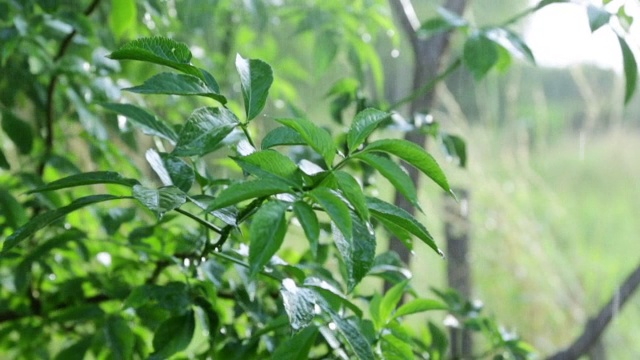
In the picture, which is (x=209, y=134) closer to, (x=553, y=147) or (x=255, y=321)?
(x=255, y=321)

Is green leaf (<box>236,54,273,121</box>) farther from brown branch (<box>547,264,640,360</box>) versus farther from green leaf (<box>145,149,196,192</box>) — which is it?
brown branch (<box>547,264,640,360</box>)

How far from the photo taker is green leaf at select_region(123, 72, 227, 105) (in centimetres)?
36

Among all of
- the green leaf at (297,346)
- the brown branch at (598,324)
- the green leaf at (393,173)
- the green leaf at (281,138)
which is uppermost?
the green leaf at (281,138)

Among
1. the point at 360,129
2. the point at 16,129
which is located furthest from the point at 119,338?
the point at 360,129

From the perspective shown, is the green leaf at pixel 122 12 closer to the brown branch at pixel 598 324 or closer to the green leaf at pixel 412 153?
the green leaf at pixel 412 153

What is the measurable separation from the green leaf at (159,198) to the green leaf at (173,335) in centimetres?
16

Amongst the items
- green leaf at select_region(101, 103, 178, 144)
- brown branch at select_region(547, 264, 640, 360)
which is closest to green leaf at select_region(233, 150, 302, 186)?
green leaf at select_region(101, 103, 178, 144)

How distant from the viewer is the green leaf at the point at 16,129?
692mm

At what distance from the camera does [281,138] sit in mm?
382

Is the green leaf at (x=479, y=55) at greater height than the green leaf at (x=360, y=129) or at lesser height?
lesser

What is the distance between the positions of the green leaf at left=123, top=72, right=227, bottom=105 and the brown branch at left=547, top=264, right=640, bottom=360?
2.03 feet

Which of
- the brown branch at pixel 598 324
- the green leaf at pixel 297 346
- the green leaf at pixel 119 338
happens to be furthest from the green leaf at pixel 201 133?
the brown branch at pixel 598 324

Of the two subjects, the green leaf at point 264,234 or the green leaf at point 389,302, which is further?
the green leaf at point 389,302

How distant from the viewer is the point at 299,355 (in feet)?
1.36
